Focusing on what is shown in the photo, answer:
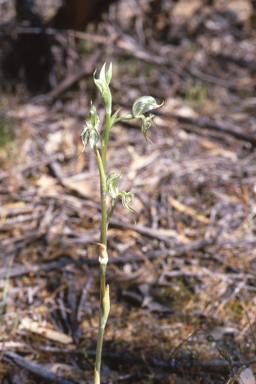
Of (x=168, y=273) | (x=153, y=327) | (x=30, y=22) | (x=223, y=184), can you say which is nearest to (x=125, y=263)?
(x=168, y=273)

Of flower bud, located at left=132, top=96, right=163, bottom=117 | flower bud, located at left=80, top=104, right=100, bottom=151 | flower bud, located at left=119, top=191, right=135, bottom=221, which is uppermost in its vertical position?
flower bud, located at left=132, top=96, right=163, bottom=117

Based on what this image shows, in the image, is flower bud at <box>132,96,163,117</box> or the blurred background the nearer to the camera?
flower bud at <box>132,96,163,117</box>

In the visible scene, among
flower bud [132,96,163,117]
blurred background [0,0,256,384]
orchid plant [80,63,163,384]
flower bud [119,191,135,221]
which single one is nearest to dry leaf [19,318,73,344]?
blurred background [0,0,256,384]

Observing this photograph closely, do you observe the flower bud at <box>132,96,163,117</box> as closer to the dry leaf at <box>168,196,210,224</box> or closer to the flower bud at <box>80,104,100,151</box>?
the flower bud at <box>80,104,100,151</box>

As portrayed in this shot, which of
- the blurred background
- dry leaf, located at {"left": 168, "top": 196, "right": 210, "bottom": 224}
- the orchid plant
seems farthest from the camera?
dry leaf, located at {"left": 168, "top": 196, "right": 210, "bottom": 224}

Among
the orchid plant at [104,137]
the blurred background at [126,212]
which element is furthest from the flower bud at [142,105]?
the blurred background at [126,212]

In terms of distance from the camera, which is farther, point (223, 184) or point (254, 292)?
point (223, 184)

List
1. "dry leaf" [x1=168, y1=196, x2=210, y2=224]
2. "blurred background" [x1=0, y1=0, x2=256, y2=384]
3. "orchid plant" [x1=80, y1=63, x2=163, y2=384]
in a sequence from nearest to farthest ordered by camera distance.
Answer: "orchid plant" [x1=80, y1=63, x2=163, y2=384]
"blurred background" [x1=0, y1=0, x2=256, y2=384]
"dry leaf" [x1=168, y1=196, x2=210, y2=224]

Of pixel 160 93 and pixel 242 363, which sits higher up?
pixel 160 93

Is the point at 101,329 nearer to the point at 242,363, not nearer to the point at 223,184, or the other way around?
the point at 242,363

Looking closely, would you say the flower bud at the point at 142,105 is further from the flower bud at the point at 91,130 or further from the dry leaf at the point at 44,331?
the dry leaf at the point at 44,331

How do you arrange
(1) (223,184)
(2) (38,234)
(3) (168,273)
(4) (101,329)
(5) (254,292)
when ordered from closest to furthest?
(4) (101,329)
(5) (254,292)
(3) (168,273)
(2) (38,234)
(1) (223,184)
